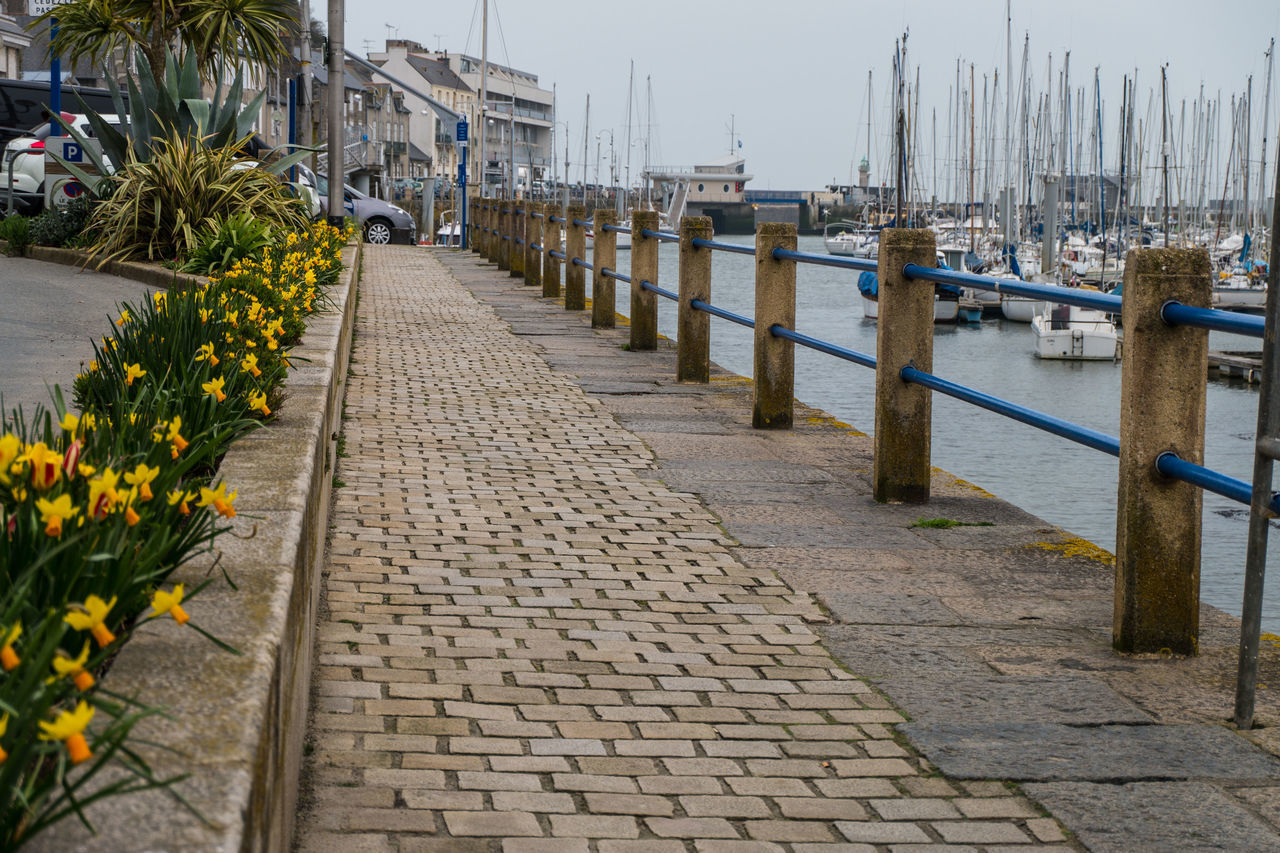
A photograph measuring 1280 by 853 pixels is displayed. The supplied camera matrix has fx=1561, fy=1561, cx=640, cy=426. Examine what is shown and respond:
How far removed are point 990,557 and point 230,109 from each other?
10405 mm

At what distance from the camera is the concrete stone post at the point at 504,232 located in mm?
23497

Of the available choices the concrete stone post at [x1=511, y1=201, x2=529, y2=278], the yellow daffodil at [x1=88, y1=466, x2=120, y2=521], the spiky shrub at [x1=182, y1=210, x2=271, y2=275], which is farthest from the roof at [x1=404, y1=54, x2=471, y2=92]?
the yellow daffodil at [x1=88, y1=466, x2=120, y2=521]

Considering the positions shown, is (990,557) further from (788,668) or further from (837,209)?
(837,209)

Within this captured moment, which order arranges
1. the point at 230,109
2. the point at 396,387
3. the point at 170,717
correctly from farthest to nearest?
the point at 230,109, the point at 396,387, the point at 170,717

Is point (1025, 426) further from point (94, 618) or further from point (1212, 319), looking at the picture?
point (94, 618)

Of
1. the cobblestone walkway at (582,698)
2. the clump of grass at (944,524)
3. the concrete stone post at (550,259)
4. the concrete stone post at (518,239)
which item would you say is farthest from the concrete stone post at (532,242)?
the clump of grass at (944,524)

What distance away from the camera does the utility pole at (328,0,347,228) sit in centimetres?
1888

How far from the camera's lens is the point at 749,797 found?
3018mm

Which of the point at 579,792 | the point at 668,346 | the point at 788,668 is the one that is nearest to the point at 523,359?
the point at 668,346

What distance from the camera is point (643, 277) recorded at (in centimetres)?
1195

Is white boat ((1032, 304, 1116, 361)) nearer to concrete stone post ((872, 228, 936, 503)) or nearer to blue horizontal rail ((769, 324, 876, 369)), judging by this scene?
blue horizontal rail ((769, 324, 876, 369))

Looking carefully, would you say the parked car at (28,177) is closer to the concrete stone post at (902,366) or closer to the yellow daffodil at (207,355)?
the concrete stone post at (902,366)

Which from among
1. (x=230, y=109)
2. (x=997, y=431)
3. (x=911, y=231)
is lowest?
(x=997, y=431)

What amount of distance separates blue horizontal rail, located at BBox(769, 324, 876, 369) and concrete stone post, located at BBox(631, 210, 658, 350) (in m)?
3.76
